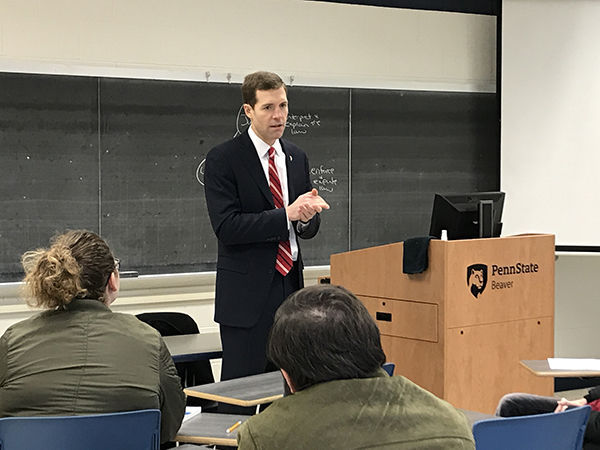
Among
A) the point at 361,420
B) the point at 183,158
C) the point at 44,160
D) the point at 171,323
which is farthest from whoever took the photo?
the point at 183,158

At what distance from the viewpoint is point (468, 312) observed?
4.15 m

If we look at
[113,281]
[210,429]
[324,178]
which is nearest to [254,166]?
[113,281]

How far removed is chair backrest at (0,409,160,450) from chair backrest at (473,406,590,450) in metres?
0.92

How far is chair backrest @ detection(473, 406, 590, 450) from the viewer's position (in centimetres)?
236

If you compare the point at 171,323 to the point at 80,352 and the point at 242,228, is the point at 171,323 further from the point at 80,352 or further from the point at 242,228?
the point at 80,352

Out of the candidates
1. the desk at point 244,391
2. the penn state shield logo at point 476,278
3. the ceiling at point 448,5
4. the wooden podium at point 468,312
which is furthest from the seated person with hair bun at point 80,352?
the ceiling at point 448,5

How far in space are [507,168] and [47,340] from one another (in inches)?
181

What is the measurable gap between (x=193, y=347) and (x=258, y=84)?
47.2 inches

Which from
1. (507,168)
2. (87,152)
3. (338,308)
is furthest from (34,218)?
(338,308)

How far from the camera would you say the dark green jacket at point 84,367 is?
8.11 ft

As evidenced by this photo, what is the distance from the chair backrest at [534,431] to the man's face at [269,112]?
6.39ft

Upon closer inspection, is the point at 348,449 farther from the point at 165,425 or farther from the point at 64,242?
the point at 64,242

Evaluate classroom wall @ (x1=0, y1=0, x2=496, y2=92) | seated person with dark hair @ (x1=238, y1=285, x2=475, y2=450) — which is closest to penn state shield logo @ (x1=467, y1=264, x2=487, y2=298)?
classroom wall @ (x1=0, y1=0, x2=496, y2=92)

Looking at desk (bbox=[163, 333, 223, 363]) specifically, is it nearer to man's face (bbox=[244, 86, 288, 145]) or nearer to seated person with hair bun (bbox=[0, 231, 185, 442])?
man's face (bbox=[244, 86, 288, 145])
